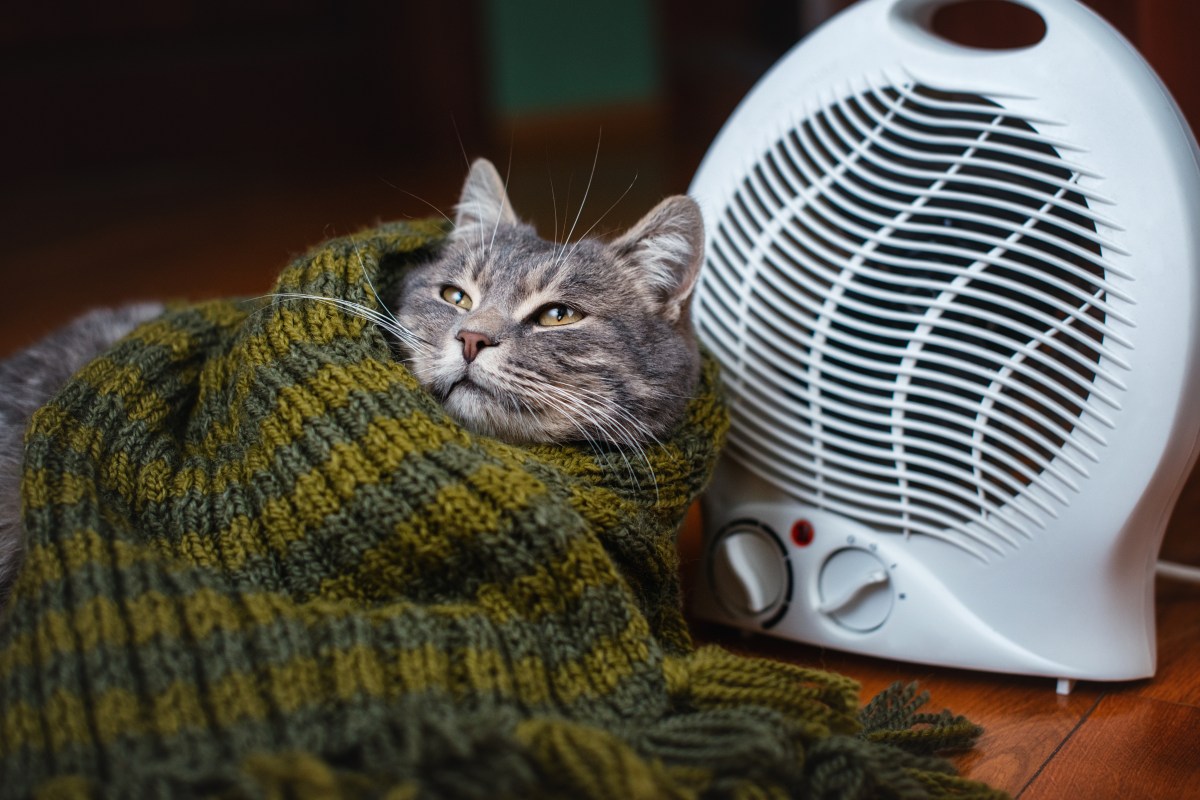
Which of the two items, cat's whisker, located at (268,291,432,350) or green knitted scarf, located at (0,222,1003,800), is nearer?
green knitted scarf, located at (0,222,1003,800)

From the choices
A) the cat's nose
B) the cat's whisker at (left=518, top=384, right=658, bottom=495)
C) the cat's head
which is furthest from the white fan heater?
the cat's nose

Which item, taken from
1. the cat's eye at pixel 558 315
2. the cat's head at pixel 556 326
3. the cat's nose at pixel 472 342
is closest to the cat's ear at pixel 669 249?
the cat's head at pixel 556 326

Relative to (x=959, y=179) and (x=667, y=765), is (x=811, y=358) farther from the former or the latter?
(x=667, y=765)

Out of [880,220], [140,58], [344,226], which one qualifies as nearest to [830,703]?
[880,220]

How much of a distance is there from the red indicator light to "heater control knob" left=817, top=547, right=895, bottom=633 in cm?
3

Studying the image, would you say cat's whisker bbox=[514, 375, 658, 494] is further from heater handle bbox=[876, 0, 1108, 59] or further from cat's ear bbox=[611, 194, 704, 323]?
heater handle bbox=[876, 0, 1108, 59]

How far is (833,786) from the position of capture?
898mm

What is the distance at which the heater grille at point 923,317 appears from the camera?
3.51 feet

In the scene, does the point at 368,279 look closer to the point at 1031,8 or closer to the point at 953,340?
the point at 953,340

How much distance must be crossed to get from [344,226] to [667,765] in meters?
2.28

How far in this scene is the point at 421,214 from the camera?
3.42 metres

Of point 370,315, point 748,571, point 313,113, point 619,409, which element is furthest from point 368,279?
point 313,113

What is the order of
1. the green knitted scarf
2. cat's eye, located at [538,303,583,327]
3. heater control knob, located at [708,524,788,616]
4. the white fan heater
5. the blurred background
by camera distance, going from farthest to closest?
the blurred background → heater control knob, located at [708,524,788,616] → cat's eye, located at [538,303,583,327] → the white fan heater → the green knitted scarf

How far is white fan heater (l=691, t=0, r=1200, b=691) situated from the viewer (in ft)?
3.39
